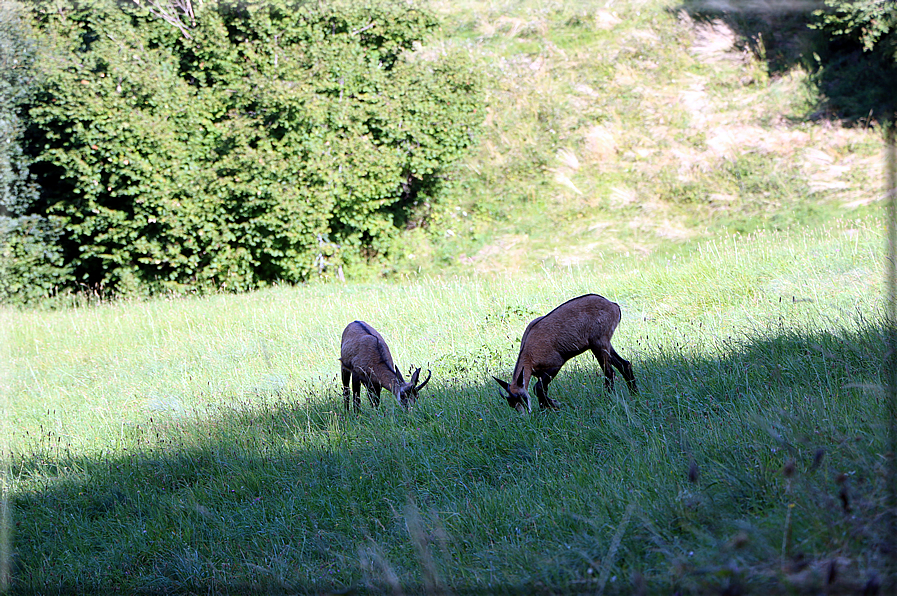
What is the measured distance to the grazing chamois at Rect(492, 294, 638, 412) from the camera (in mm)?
6109

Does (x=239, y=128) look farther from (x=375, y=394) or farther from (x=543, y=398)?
(x=543, y=398)

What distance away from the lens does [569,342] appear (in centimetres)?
621

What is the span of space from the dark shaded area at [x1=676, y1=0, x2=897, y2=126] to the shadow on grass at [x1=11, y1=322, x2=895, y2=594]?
699 inches

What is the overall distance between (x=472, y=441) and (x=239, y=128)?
513 inches

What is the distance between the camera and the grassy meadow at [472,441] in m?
3.38

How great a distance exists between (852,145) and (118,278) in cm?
2181

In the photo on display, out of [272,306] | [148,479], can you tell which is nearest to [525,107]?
[272,306]

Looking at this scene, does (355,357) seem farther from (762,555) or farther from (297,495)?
(762,555)

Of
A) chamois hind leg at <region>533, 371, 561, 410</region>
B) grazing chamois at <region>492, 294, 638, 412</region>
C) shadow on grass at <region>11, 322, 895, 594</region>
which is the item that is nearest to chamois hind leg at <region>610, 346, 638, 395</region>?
grazing chamois at <region>492, 294, 638, 412</region>

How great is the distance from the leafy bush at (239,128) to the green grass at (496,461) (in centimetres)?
A: 677

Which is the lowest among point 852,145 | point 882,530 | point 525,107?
point 882,530

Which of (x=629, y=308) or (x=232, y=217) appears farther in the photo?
(x=232, y=217)

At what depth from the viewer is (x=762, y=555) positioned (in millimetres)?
2852

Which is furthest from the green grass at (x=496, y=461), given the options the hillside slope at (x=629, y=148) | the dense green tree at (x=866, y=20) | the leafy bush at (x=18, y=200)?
the dense green tree at (x=866, y=20)
